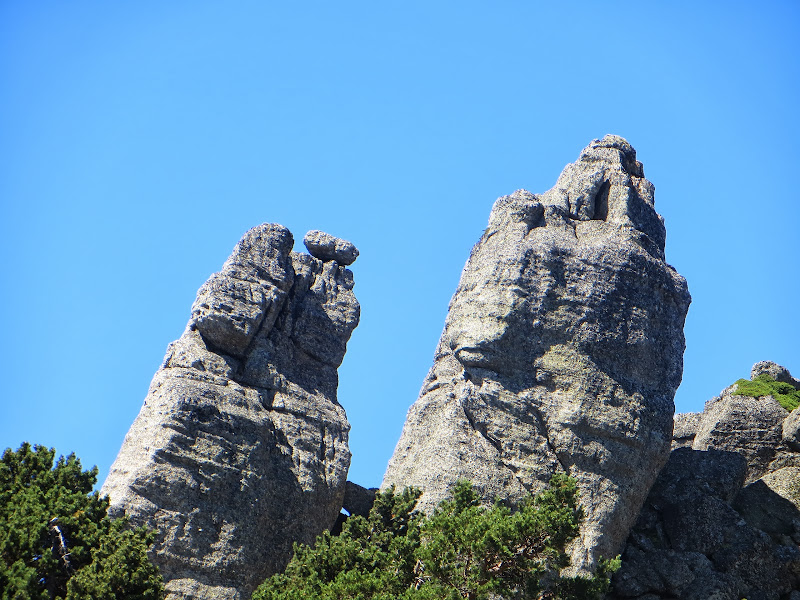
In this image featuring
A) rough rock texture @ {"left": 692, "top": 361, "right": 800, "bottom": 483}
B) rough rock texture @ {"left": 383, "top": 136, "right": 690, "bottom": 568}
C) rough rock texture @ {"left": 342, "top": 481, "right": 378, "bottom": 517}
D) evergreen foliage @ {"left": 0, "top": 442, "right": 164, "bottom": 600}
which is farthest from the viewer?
rough rock texture @ {"left": 692, "top": 361, "right": 800, "bottom": 483}

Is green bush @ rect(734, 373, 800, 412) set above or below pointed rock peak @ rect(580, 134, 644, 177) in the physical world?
below

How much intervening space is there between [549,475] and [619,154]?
18.3m

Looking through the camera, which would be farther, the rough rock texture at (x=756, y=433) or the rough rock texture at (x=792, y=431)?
the rough rock texture at (x=756, y=433)

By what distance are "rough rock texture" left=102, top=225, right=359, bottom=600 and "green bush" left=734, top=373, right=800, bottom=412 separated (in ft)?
69.9

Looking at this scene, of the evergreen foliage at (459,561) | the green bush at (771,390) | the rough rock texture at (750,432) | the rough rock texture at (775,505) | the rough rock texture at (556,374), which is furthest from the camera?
the green bush at (771,390)

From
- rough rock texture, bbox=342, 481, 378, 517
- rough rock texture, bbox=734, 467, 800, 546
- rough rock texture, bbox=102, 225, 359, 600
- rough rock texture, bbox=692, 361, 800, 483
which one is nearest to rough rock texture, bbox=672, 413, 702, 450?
rough rock texture, bbox=692, 361, 800, 483

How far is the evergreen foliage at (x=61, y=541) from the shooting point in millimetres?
32438

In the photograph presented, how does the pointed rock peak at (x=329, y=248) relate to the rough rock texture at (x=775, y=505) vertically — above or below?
above

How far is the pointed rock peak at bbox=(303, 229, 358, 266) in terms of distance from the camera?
2014 inches

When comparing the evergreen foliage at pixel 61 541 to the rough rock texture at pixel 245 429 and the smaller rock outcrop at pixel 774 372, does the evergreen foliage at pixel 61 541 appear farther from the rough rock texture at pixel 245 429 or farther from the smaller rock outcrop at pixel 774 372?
the smaller rock outcrop at pixel 774 372

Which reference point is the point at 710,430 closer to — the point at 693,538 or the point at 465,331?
the point at 693,538

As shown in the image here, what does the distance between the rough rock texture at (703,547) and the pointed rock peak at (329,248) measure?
54.0 ft

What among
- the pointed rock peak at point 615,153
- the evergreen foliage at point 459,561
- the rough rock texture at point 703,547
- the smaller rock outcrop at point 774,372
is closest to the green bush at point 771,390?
the smaller rock outcrop at point 774,372

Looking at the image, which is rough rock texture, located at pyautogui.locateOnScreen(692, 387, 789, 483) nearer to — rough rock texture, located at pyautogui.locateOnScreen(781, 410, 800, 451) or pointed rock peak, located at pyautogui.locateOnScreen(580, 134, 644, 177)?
rough rock texture, located at pyautogui.locateOnScreen(781, 410, 800, 451)
